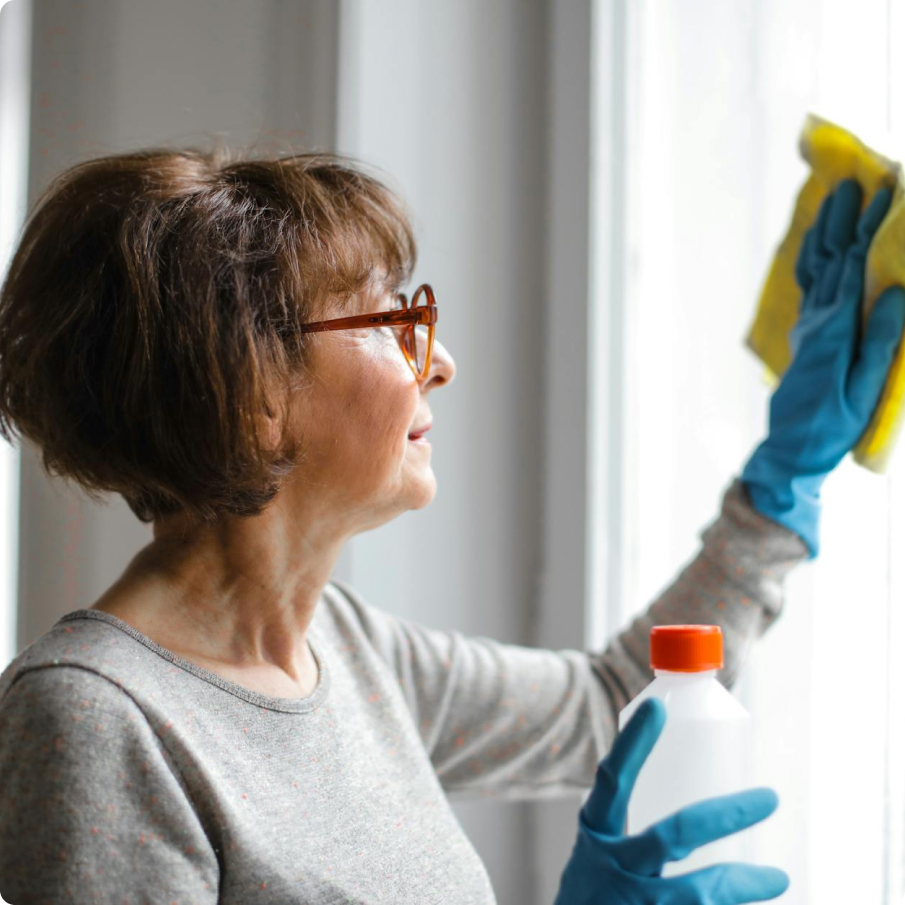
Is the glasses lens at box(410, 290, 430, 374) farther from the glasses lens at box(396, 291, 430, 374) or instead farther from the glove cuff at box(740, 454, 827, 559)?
the glove cuff at box(740, 454, 827, 559)

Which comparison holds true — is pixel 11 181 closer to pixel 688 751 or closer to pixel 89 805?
pixel 89 805

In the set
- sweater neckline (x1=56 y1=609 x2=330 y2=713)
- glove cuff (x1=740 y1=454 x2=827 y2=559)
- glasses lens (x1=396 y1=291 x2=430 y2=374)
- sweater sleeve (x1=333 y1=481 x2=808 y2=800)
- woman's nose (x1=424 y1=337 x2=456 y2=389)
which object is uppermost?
glasses lens (x1=396 y1=291 x2=430 y2=374)

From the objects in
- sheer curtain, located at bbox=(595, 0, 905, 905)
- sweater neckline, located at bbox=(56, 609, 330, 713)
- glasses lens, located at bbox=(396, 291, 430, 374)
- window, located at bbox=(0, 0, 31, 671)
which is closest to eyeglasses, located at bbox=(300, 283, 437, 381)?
glasses lens, located at bbox=(396, 291, 430, 374)

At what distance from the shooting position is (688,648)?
659mm

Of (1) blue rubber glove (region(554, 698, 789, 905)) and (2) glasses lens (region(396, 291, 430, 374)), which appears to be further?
(2) glasses lens (region(396, 291, 430, 374))

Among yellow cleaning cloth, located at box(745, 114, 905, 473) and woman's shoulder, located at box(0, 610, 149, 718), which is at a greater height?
yellow cleaning cloth, located at box(745, 114, 905, 473)

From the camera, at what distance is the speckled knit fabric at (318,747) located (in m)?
0.67

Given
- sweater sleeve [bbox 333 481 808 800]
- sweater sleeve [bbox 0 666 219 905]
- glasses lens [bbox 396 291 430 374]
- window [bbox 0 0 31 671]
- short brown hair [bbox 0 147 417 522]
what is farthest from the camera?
window [bbox 0 0 31 671]

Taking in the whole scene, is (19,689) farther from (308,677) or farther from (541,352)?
(541,352)

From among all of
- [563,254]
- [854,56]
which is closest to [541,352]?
[563,254]

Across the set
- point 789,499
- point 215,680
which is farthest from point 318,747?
point 789,499

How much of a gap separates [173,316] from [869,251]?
600 mm

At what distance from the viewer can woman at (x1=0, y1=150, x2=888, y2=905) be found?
688 millimetres

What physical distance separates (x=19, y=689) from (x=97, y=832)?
12 centimetres
